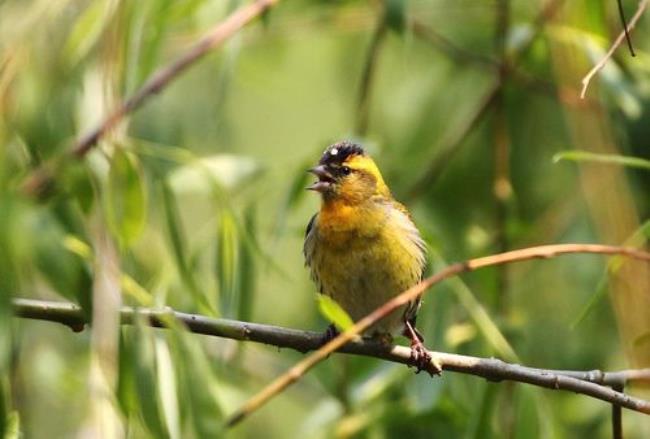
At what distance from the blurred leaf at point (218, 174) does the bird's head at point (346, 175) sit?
23cm

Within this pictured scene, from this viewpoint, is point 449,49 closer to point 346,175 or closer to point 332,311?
point 346,175

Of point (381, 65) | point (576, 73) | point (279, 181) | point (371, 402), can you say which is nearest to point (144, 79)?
point (279, 181)

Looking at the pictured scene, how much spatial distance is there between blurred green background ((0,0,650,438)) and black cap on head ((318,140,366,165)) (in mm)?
45

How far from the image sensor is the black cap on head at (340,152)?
5219mm

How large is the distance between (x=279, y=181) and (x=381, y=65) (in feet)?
8.29

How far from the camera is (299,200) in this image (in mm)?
5215

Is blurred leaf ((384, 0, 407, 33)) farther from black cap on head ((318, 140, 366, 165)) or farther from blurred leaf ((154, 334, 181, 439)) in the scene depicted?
blurred leaf ((154, 334, 181, 439))

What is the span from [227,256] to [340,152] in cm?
102

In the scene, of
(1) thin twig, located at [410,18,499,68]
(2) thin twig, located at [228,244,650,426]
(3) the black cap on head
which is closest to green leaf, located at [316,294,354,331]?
(2) thin twig, located at [228,244,650,426]

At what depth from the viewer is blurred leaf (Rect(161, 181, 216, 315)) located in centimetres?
404

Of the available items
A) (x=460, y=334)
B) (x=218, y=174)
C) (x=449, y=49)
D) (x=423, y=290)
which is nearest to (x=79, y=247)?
(x=423, y=290)

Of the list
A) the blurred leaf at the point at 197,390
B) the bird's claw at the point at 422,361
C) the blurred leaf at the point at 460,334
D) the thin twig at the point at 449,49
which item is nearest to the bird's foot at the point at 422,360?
the bird's claw at the point at 422,361

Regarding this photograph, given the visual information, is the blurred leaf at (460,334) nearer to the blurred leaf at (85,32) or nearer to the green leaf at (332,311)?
the blurred leaf at (85,32)

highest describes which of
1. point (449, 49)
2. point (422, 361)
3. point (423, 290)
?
point (449, 49)
